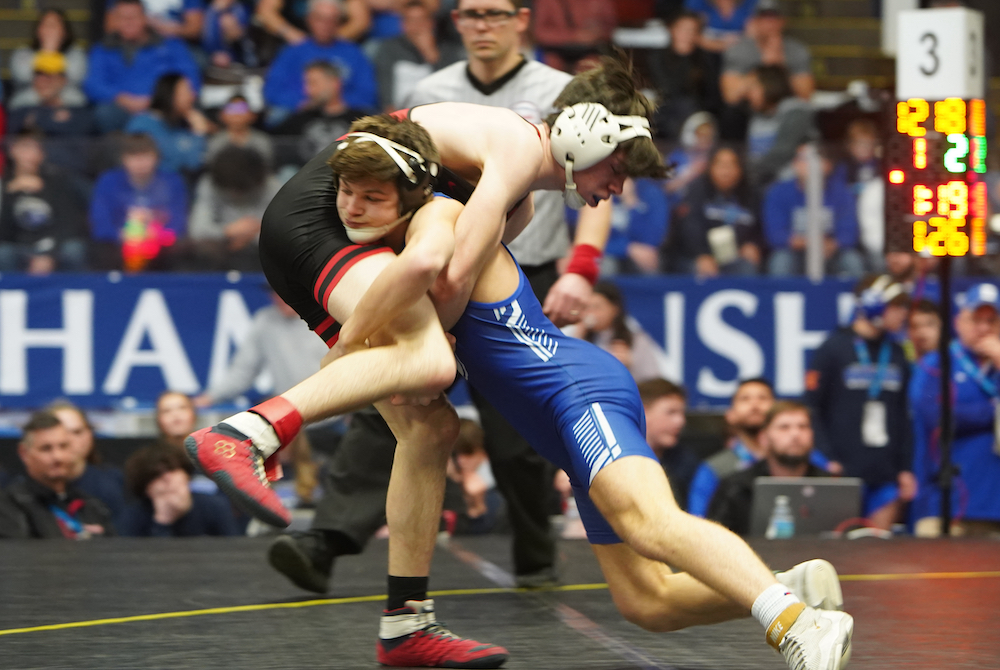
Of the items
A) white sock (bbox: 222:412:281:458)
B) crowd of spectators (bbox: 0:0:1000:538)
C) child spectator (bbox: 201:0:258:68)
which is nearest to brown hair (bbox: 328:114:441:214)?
white sock (bbox: 222:412:281:458)

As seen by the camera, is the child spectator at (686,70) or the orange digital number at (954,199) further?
the child spectator at (686,70)

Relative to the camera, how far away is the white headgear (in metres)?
3.06

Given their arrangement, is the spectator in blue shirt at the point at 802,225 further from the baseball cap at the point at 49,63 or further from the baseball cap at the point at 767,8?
the baseball cap at the point at 49,63

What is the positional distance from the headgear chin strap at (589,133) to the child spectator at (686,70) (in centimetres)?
556

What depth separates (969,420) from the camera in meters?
6.70

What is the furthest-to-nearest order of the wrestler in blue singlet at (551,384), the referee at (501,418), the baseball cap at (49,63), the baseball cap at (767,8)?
the baseball cap at (767,8), the baseball cap at (49,63), the referee at (501,418), the wrestler in blue singlet at (551,384)

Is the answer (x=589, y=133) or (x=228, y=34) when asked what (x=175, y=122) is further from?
(x=589, y=133)

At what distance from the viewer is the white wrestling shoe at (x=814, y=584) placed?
9.70 feet

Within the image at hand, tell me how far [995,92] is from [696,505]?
20.3ft

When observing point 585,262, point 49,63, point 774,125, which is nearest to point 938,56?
point 774,125

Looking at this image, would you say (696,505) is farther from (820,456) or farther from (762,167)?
(762,167)

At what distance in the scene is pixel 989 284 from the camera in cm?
691

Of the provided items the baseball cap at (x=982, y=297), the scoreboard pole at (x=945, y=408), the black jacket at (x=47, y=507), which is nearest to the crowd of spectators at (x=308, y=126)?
the baseball cap at (x=982, y=297)

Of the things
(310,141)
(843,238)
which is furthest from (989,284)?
(310,141)
